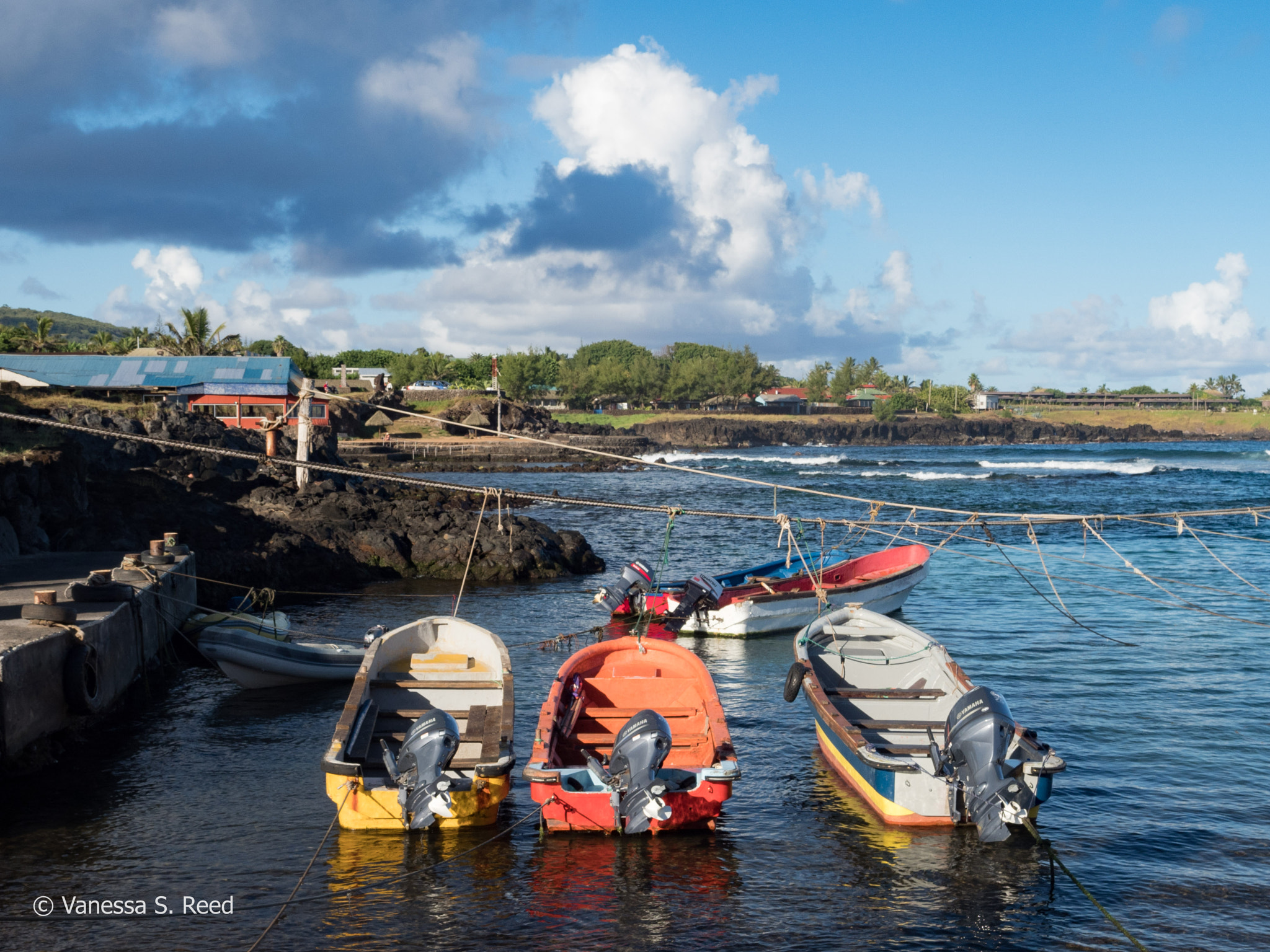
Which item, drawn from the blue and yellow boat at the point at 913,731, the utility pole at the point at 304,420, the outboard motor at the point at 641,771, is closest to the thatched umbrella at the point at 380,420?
the utility pole at the point at 304,420

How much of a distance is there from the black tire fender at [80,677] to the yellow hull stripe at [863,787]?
10.1 metres

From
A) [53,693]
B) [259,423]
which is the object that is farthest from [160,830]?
[259,423]

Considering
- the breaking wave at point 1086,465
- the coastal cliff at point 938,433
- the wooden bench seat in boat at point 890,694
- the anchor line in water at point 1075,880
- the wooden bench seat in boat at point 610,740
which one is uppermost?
the coastal cliff at point 938,433

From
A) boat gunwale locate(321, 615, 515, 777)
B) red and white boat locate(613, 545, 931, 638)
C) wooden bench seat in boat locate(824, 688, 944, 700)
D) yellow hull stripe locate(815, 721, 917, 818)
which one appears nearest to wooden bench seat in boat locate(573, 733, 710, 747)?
boat gunwale locate(321, 615, 515, 777)

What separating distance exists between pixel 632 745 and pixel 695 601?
11108 millimetres

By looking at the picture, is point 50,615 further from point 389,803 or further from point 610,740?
point 610,740

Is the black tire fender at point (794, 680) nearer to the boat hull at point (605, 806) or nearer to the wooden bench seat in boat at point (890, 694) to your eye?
the wooden bench seat in boat at point (890, 694)

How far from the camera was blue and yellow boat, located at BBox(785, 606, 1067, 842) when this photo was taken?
9.65 metres

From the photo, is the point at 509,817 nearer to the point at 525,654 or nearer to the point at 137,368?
the point at 525,654

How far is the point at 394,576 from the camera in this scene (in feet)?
89.0

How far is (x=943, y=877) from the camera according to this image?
9680 mm

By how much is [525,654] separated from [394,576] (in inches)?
380

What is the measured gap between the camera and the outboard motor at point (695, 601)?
20.8 meters

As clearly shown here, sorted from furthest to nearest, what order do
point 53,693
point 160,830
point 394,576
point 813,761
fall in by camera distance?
point 394,576, point 813,761, point 53,693, point 160,830
